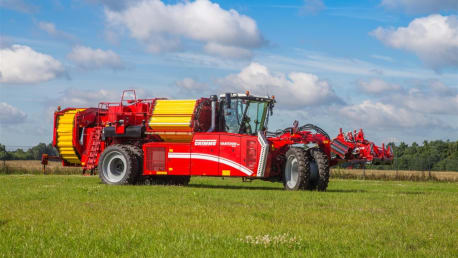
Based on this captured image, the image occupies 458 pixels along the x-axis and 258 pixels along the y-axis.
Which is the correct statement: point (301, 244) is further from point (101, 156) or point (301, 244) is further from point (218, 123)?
point (101, 156)

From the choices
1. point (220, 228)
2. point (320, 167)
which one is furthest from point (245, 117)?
point (220, 228)

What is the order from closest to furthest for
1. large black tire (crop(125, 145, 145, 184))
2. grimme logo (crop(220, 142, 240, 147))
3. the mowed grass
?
the mowed grass
grimme logo (crop(220, 142, 240, 147))
large black tire (crop(125, 145, 145, 184))

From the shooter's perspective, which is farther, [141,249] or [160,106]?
[160,106]

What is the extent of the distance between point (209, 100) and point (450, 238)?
1617cm

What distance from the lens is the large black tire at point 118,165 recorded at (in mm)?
25422

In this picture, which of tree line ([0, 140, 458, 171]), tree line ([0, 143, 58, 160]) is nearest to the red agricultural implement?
tree line ([0, 140, 458, 171])

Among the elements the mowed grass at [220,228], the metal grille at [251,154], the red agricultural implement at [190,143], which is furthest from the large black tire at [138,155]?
the mowed grass at [220,228]

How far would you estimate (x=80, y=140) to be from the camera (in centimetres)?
2853

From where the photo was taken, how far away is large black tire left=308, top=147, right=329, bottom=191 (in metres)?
22.1

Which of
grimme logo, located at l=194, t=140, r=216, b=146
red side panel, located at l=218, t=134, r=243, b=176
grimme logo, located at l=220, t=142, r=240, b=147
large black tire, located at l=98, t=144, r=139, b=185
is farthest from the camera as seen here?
large black tire, located at l=98, t=144, r=139, b=185

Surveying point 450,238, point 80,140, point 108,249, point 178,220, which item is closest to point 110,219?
point 178,220

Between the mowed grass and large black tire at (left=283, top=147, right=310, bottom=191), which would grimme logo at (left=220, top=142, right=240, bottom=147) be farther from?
the mowed grass

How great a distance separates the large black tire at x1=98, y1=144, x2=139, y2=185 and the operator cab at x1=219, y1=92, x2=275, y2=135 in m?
4.12

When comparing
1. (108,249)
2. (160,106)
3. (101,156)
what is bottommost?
(108,249)
